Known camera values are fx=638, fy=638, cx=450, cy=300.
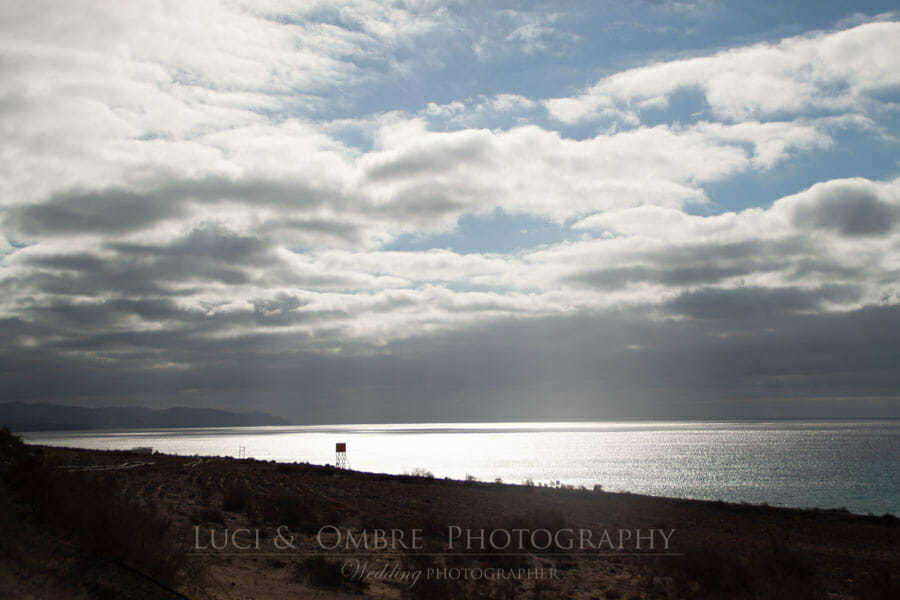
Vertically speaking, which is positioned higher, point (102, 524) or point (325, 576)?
point (102, 524)

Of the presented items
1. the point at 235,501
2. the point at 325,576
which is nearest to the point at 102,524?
the point at 325,576

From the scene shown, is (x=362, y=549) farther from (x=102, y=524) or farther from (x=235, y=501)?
(x=102, y=524)

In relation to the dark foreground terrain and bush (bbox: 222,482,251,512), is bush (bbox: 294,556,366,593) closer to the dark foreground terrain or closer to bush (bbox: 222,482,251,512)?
the dark foreground terrain

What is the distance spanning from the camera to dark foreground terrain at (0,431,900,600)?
984 cm

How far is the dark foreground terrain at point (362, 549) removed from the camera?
984 cm

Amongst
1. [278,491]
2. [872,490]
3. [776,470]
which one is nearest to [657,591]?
[278,491]

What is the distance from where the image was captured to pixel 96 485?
1325 centimetres

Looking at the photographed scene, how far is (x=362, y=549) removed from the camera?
1485 cm

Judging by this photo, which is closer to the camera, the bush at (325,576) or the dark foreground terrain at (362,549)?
the dark foreground terrain at (362,549)

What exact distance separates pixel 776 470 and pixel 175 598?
88188mm

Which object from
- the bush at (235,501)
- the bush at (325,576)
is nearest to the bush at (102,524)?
the bush at (325,576)

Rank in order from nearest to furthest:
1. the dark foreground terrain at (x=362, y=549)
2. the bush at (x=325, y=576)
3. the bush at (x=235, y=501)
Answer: the dark foreground terrain at (x=362, y=549) → the bush at (x=325, y=576) → the bush at (x=235, y=501)

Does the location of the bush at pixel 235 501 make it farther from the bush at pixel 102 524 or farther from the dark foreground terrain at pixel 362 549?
the bush at pixel 102 524

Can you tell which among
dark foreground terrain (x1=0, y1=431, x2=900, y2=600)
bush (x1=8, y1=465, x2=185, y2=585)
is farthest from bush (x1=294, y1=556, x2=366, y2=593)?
bush (x1=8, y1=465, x2=185, y2=585)
